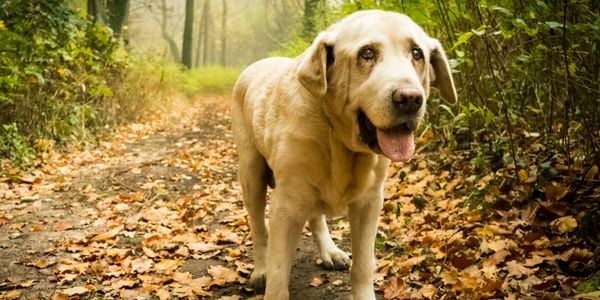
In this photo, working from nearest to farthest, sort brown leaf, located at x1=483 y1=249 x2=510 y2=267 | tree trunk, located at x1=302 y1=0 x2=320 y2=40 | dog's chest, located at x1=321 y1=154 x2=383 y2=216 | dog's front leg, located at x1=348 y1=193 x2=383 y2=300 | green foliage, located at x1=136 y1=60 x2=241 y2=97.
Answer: dog's chest, located at x1=321 y1=154 x2=383 y2=216
dog's front leg, located at x1=348 y1=193 x2=383 y2=300
brown leaf, located at x1=483 y1=249 x2=510 y2=267
green foliage, located at x1=136 y1=60 x2=241 y2=97
tree trunk, located at x1=302 y1=0 x2=320 y2=40

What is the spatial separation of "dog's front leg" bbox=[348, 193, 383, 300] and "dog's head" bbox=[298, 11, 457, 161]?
0.53m

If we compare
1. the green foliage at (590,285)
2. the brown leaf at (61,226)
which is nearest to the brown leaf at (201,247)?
the brown leaf at (61,226)

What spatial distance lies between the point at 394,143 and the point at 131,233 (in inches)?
126

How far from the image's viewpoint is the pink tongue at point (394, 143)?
244 centimetres

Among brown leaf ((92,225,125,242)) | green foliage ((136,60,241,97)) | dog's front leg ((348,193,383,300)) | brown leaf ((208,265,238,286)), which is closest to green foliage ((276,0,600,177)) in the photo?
dog's front leg ((348,193,383,300))

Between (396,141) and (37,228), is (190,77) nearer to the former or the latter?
(37,228)

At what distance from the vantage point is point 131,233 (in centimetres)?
475

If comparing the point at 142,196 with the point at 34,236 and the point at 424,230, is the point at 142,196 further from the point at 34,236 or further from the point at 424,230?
the point at 424,230

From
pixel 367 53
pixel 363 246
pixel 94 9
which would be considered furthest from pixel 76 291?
pixel 94 9

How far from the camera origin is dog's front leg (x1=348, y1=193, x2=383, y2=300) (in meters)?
2.99

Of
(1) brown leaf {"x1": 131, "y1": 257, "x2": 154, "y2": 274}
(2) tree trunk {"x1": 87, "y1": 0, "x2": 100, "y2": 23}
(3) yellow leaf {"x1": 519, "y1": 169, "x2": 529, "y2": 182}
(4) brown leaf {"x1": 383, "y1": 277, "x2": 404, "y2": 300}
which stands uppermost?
(2) tree trunk {"x1": 87, "y1": 0, "x2": 100, "y2": 23}

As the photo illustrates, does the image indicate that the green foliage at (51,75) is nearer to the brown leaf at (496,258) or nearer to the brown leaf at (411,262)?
the brown leaf at (411,262)

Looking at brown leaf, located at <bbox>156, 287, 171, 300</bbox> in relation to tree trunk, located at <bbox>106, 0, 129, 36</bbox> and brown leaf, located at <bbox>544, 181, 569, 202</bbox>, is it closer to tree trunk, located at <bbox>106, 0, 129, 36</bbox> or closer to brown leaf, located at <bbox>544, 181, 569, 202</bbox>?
brown leaf, located at <bbox>544, 181, 569, 202</bbox>

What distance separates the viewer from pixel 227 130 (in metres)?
11.8
